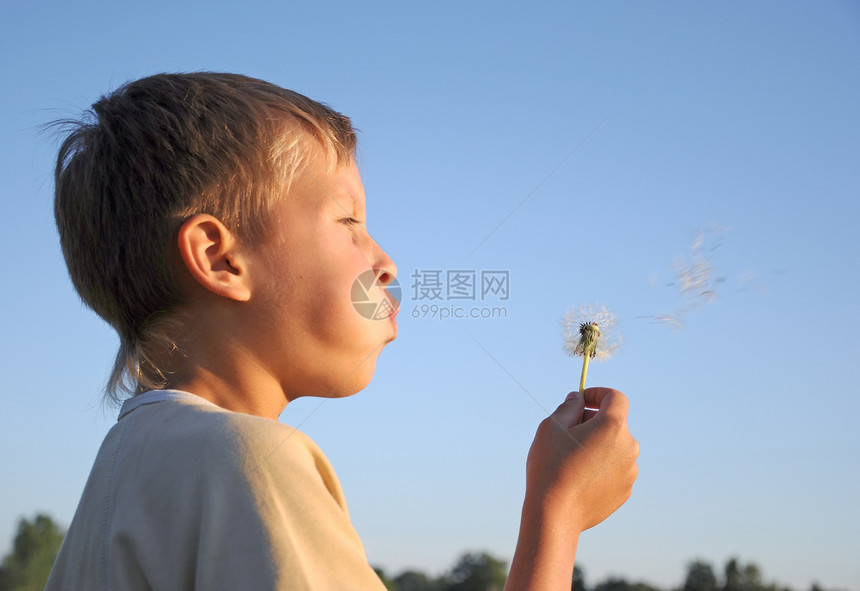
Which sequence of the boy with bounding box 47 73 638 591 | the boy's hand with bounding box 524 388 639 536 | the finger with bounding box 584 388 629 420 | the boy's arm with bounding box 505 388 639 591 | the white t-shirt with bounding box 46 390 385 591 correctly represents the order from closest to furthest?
the white t-shirt with bounding box 46 390 385 591 < the boy with bounding box 47 73 638 591 < the boy's arm with bounding box 505 388 639 591 < the boy's hand with bounding box 524 388 639 536 < the finger with bounding box 584 388 629 420

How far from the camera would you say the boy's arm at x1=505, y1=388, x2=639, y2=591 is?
1.77 m

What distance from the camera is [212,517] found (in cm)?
115

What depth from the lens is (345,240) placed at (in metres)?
1.93

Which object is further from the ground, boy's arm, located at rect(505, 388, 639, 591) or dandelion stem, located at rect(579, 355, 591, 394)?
dandelion stem, located at rect(579, 355, 591, 394)

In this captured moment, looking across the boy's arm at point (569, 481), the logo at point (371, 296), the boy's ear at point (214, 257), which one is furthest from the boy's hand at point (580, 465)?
the boy's ear at point (214, 257)

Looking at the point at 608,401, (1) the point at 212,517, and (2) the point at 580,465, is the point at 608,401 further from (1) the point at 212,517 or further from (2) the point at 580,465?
(1) the point at 212,517

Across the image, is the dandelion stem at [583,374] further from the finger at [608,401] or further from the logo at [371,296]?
the logo at [371,296]

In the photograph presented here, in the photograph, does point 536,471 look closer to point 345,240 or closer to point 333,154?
point 345,240

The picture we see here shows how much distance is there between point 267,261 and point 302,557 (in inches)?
34.5

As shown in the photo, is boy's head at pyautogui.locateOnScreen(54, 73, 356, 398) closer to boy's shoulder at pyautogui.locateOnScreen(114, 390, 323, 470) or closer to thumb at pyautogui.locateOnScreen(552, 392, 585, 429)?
boy's shoulder at pyautogui.locateOnScreen(114, 390, 323, 470)

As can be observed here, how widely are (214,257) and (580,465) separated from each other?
109 cm

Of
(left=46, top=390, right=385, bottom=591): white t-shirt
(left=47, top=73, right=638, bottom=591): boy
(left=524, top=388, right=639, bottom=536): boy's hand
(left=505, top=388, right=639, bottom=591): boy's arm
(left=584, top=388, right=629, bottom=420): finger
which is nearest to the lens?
(left=46, top=390, right=385, bottom=591): white t-shirt

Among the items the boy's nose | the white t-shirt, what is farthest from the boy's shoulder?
the boy's nose

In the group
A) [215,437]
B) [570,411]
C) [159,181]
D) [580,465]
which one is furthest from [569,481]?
[159,181]
